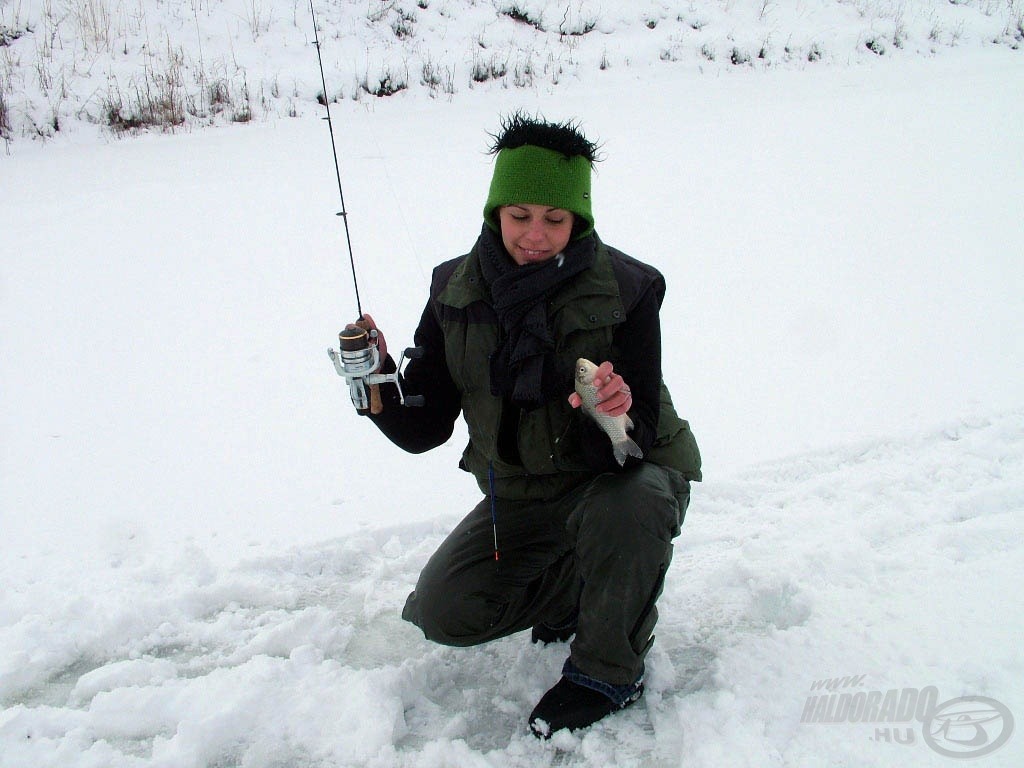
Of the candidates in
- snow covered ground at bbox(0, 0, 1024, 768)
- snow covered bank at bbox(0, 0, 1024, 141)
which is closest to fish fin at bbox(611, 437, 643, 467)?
snow covered ground at bbox(0, 0, 1024, 768)

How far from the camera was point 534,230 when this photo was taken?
1885 mm

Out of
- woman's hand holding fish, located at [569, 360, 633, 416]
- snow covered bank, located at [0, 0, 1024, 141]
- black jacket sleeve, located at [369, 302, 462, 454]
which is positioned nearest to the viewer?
woman's hand holding fish, located at [569, 360, 633, 416]

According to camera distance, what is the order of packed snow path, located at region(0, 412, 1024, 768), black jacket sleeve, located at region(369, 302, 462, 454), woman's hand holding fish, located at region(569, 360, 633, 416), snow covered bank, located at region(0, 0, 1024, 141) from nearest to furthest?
woman's hand holding fish, located at region(569, 360, 633, 416), packed snow path, located at region(0, 412, 1024, 768), black jacket sleeve, located at region(369, 302, 462, 454), snow covered bank, located at region(0, 0, 1024, 141)

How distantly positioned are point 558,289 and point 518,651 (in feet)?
3.61

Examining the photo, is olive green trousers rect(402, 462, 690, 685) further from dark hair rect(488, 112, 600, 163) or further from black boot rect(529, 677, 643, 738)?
dark hair rect(488, 112, 600, 163)

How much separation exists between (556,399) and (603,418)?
0.68 ft

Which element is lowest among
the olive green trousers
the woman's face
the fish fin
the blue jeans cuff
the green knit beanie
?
the blue jeans cuff

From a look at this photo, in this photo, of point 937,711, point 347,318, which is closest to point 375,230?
point 347,318

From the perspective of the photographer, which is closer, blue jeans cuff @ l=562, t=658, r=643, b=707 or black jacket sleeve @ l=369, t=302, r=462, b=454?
blue jeans cuff @ l=562, t=658, r=643, b=707

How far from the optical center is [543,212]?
1882 mm

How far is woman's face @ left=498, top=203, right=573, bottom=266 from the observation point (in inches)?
74.2

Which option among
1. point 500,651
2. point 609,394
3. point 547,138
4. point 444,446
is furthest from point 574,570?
point 444,446

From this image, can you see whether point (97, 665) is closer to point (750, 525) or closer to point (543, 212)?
point (543, 212)

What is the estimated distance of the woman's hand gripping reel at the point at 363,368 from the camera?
1.82 meters
